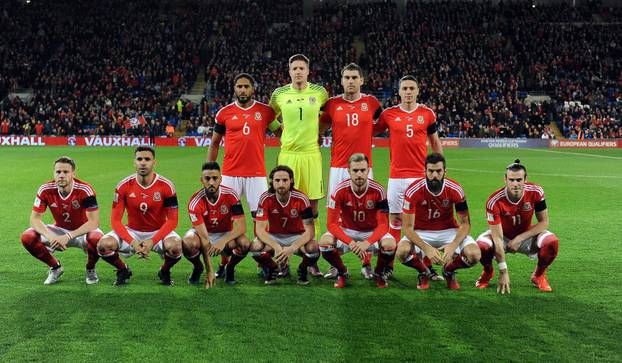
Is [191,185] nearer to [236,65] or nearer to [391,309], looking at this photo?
[391,309]

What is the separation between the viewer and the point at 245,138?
6.65 m

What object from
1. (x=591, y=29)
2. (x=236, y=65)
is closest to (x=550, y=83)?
(x=591, y=29)

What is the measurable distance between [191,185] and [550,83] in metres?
25.3

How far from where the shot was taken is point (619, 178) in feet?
50.3

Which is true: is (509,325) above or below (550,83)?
below

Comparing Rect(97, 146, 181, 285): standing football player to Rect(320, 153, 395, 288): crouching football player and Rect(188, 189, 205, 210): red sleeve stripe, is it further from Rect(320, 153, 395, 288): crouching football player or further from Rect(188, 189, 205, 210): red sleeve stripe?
Rect(320, 153, 395, 288): crouching football player

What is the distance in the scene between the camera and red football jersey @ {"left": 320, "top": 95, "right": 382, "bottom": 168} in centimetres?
657

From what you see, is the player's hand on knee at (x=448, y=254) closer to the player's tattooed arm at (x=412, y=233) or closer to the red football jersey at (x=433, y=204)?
the player's tattooed arm at (x=412, y=233)

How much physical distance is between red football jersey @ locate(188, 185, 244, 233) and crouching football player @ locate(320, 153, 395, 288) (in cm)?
95

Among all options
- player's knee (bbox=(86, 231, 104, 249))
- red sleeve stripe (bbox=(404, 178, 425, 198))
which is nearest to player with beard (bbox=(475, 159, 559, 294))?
red sleeve stripe (bbox=(404, 178, 425, 198))

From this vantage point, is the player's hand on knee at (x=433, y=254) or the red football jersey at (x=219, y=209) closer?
the player's hand on knee at (x=433, y=254)

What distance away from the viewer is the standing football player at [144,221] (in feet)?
19.0

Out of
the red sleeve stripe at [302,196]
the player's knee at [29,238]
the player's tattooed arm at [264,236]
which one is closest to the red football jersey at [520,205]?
the red sleeve stripe at [302,196]

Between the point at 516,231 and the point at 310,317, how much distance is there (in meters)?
2.39
